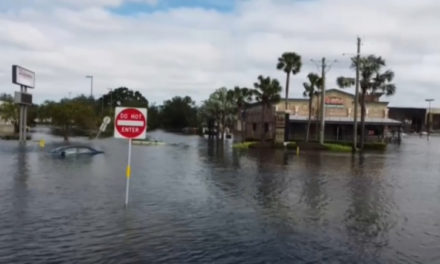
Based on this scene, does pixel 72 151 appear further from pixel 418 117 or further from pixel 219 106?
pixel 418 117

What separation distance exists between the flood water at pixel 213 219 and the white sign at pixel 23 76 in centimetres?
3629

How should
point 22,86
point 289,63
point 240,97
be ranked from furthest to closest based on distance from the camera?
1. point 240,97
2. point 289,63
3. point 22,86

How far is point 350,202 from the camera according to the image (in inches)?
679

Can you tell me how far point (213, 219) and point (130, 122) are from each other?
3.46 m

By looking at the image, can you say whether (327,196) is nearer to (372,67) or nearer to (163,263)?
(163,263)

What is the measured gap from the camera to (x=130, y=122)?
14141mm

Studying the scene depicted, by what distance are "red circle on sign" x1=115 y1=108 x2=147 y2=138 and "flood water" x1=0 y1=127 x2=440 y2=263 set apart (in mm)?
2181

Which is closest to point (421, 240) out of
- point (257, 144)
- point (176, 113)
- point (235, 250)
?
point (235, 250)

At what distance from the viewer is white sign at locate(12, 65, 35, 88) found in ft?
188

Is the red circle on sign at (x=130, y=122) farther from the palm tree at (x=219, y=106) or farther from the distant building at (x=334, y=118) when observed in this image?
the palm tree at (x=219, y=106)

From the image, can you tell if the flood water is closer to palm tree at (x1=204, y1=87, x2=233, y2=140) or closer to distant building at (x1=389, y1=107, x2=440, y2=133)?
palm tree at (x1=204, y1=87, x2=233, y2=140)

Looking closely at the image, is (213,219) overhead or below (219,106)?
below

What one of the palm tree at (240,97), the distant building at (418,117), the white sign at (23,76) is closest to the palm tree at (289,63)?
the palm tree at (240,97)

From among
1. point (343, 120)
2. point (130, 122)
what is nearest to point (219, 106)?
point (343, 120)
